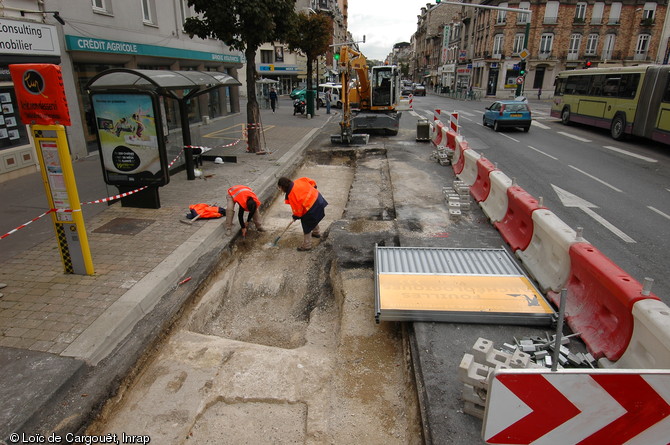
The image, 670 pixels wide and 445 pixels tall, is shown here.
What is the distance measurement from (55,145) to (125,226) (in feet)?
8.37

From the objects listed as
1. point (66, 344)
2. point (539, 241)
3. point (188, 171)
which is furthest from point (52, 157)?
point (539, 241)

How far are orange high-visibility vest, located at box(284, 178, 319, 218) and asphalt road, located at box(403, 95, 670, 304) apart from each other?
187 inches

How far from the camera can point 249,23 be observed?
12.3 metres

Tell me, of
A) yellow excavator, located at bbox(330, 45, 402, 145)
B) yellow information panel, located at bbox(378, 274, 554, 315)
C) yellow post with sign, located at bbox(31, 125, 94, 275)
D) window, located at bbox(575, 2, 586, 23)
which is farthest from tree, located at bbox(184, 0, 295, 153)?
window, located at bbox(575, 2, 586, 23)

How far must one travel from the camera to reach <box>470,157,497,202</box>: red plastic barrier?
8648mm

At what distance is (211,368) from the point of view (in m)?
4.24

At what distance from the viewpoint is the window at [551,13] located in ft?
156

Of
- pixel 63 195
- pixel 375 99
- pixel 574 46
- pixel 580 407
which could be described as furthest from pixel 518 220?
pixel 574 46

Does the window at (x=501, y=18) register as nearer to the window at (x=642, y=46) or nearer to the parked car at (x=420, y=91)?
the parked car at (x=420, y=91)

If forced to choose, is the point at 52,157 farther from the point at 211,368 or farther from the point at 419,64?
the point at 419,64

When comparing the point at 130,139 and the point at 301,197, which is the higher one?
the point at 130,139

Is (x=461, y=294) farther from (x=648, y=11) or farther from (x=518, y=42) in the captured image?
(x=648, y=11)

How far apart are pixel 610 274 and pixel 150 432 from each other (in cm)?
430

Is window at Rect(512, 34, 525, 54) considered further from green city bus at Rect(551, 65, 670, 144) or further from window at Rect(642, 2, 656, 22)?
green city bus at Rect(551, 65, 670, 144)
